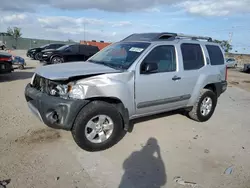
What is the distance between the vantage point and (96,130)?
3.86 m

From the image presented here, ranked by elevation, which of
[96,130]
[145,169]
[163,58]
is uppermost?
[163,58]

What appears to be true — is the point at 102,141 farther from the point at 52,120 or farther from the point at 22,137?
the point at 22,137

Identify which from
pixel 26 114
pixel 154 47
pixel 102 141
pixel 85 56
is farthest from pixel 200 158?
pixel 85 56

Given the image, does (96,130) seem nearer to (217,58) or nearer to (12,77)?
(217,58)

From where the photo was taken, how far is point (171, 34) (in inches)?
198

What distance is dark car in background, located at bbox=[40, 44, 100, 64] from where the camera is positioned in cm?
1573

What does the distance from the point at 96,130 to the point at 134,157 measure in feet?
2.49

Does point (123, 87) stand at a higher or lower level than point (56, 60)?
lower

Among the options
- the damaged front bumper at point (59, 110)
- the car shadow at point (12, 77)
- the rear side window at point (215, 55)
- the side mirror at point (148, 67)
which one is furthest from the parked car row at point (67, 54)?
the damaged front bumper at point (59, 110)

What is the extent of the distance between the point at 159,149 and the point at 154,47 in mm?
1894

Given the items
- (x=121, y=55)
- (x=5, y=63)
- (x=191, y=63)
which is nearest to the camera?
(x=121, y=55)

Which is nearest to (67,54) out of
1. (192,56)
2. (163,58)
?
(192,56)

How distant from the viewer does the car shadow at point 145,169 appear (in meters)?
3.12

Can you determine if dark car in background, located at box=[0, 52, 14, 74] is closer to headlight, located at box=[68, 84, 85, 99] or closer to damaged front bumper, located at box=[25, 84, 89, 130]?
damaged front bumper, located at box=[25, 84, 89, 130]
